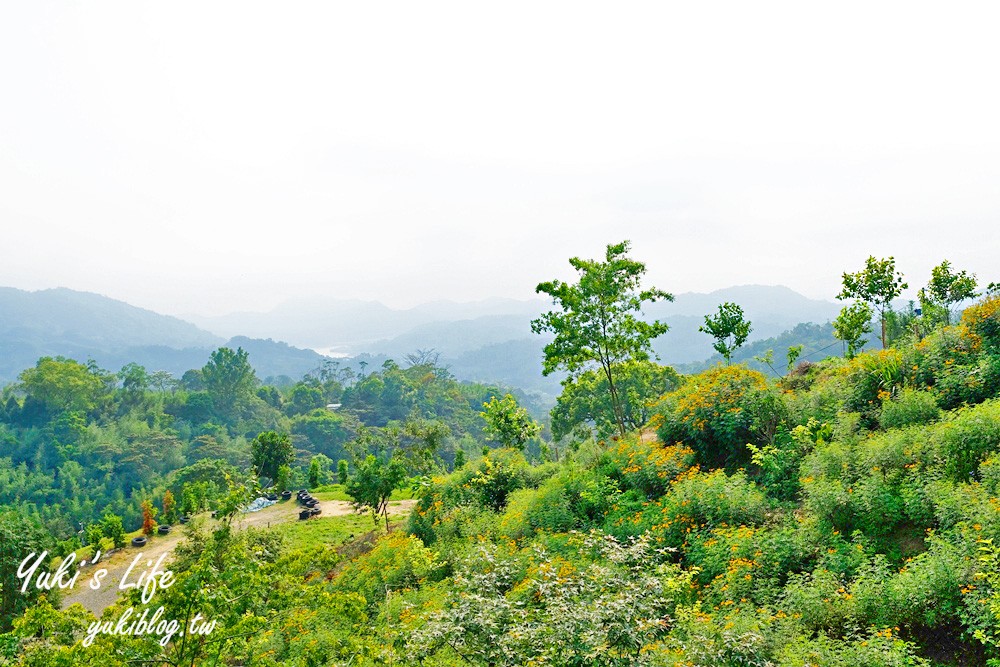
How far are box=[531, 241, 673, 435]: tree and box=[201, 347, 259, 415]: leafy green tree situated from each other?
71253mm

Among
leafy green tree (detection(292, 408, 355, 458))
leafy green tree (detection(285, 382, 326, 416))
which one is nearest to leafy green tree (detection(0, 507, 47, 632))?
leafy green tree (detection(292, 408, 355, 458))

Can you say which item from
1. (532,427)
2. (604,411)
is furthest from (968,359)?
(604,411)

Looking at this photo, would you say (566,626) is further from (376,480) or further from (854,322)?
(854,322)

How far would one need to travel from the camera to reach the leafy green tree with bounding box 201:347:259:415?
75.4 metres

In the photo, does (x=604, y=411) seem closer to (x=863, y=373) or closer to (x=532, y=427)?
(x=532, y=427)

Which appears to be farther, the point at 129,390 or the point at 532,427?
the point at 129,390

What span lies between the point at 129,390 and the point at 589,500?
79.9m

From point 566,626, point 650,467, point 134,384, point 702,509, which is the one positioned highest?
point 566,626

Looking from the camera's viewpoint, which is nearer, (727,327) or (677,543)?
(677,543)

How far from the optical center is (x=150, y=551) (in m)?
25.2

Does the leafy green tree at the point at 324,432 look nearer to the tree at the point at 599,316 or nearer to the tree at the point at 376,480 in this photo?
the tree at the point at 376,480

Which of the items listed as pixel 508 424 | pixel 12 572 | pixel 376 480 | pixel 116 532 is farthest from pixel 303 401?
pixel 12 572

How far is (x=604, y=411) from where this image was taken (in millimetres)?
39406

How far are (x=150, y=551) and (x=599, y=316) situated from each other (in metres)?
24.1
